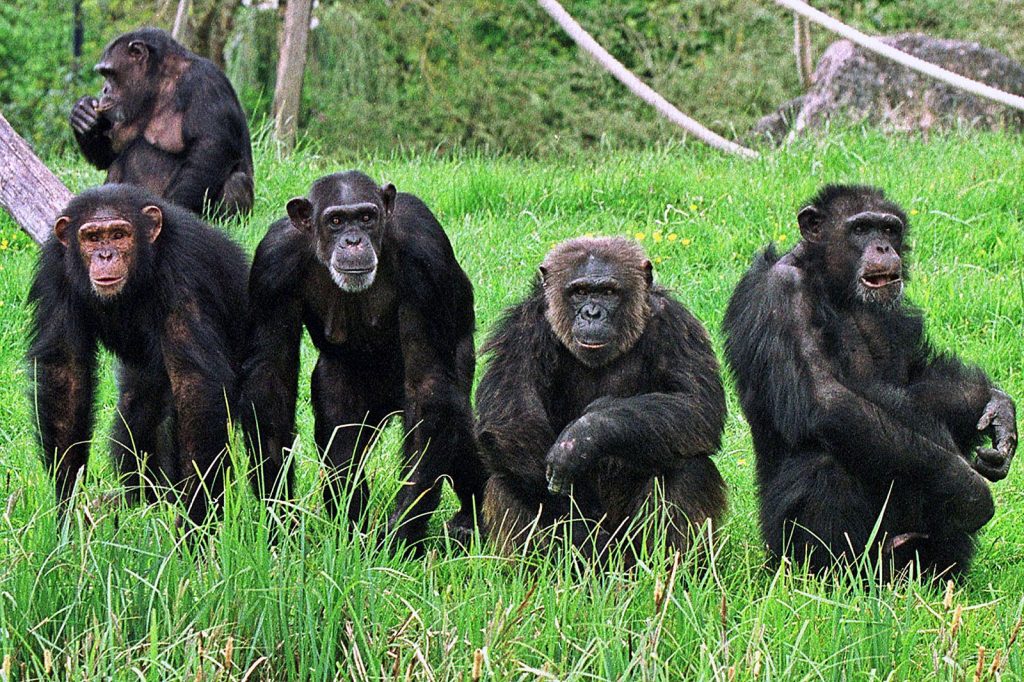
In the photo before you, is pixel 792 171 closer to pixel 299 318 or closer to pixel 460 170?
pixel 460 170

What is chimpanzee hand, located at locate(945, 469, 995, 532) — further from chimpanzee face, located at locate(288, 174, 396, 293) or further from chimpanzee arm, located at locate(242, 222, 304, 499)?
chimpanzee arm, located at locate(242, 222, 304, 499)

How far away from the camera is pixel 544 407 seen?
5391mm

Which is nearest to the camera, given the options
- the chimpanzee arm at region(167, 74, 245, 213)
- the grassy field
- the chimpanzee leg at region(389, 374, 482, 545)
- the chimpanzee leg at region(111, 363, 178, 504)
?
the grassy field

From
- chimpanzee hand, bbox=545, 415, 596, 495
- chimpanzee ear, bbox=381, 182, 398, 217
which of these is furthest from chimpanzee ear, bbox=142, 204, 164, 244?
chimpanzee hand, bbox=545, 415, 596, 495

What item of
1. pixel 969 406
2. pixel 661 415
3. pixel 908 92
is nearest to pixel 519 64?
pixel 908 92

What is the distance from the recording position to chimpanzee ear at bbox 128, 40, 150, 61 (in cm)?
955

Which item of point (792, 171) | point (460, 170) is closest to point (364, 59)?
point (460, 170)

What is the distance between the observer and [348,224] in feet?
18.2

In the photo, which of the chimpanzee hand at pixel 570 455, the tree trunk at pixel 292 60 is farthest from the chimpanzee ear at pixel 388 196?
the tree trunk at pixel 292 60

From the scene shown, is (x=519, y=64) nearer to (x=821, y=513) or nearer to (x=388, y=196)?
(x=388, y=196)

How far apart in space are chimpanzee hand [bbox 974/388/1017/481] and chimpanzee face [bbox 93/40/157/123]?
6.34 meters

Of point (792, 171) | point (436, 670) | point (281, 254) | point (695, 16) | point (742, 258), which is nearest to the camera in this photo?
point (436, 670)

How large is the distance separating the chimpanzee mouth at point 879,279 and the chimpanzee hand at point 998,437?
59 centimetres

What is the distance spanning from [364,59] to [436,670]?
47.6 ft
